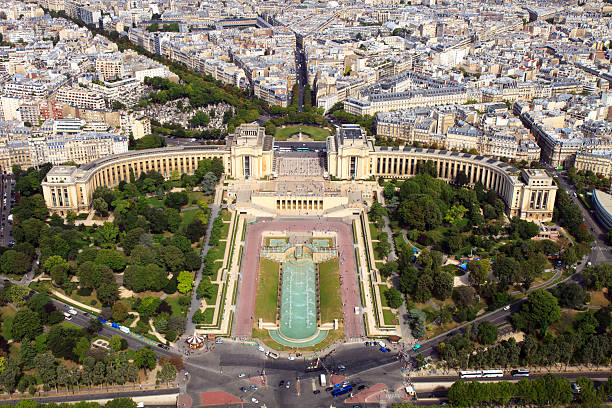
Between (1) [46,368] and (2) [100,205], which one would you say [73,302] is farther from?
(2) [100,205]

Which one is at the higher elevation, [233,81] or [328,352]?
[233,81]

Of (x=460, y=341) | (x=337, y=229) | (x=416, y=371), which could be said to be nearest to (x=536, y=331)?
(x=460, y=341)

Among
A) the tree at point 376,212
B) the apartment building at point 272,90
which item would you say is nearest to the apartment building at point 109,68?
the apartment building at point 272,90

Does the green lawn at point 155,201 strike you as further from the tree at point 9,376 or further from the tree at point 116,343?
the tree at point 9,376

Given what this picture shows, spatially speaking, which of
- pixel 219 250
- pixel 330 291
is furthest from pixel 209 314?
pixel 219 250

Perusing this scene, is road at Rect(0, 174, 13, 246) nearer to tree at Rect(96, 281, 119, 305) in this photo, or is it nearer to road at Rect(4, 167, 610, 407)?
tree at Rect(96, 281, 119, 305)

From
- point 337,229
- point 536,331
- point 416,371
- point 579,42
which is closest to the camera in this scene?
point 416,371

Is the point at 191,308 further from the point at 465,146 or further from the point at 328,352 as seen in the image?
the point at 465,146
